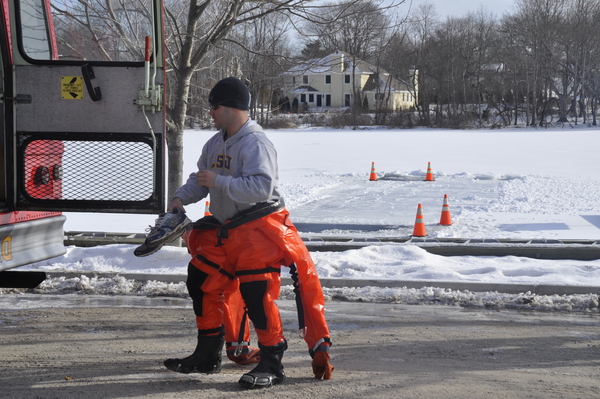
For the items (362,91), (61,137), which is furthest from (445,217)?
(362,91)

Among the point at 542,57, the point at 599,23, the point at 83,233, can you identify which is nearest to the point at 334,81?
the point at 542,57

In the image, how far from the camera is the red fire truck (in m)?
4.39

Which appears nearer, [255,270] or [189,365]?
[255,270]

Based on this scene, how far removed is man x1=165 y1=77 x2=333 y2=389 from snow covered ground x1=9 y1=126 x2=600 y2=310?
2566mm

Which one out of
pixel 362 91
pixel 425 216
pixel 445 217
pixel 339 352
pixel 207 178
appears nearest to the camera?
pixel 207 178

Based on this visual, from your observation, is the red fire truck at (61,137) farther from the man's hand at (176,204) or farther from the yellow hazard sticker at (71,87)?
the man's hand at (176,204)

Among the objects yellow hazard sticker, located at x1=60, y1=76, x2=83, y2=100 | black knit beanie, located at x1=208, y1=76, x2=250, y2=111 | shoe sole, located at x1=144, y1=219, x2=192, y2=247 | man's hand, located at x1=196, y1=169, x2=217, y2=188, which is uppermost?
yellow hazard sticker, located at x1=60, y1=76, x2=83, y2=100

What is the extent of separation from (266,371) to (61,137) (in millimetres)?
2058

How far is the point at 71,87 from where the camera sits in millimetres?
4465

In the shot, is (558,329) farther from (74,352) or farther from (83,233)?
(83,233)

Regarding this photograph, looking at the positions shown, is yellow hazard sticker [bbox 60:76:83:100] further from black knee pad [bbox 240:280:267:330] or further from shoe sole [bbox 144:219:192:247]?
black knee pad [bbox 240:280:267:330]

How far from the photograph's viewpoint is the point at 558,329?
207 inches

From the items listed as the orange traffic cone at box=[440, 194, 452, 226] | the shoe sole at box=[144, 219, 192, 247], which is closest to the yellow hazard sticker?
the shoe sole at box=[144, 219, 192, 247]

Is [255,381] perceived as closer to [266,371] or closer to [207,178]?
[266,371]
